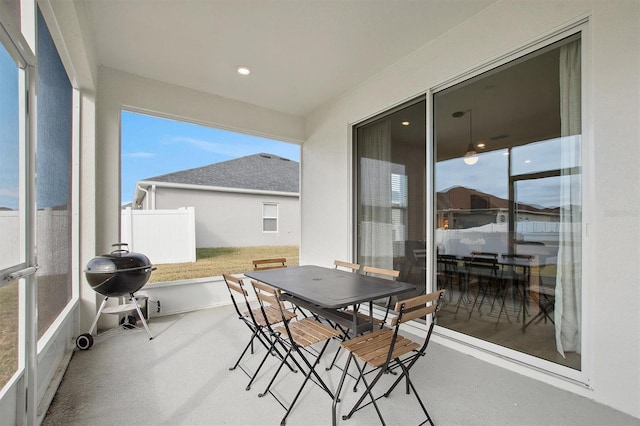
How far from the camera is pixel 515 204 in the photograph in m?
2.57

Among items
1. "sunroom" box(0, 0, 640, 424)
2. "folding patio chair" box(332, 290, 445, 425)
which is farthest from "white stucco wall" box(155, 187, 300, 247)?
"folding patio chair" box(332, 290, 445, 425)

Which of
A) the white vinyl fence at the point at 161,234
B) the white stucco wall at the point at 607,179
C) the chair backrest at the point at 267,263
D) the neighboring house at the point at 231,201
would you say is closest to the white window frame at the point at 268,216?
the neighboring house at the point at 231,201

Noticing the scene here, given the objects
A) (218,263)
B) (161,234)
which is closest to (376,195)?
(218,263)

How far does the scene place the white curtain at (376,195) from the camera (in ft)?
12.4

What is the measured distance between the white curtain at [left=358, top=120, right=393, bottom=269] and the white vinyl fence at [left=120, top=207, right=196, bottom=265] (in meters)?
3.68

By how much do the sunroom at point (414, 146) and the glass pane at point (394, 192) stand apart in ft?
0.07

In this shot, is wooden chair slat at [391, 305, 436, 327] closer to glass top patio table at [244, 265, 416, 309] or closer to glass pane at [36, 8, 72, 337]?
glass top patio table at [244, 265, 416, 309]

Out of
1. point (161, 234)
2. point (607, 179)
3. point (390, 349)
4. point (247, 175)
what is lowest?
point (390, 349)

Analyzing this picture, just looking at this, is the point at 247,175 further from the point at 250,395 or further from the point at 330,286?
the point at 250,395

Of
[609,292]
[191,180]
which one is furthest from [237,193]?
[609,292]

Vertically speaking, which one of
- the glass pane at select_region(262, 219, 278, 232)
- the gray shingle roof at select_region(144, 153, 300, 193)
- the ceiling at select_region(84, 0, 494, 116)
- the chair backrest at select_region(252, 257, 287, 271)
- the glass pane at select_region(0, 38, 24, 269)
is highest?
the ceiling at select_region(84, 0, 494, 116)

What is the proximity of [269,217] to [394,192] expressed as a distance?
5541mm

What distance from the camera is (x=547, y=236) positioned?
7.68ft

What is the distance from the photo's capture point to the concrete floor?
71.6 inches
